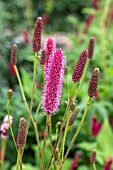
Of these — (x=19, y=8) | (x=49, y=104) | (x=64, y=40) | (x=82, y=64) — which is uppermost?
(x=19, y=8)

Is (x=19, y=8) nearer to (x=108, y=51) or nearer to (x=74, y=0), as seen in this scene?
(x=74, y=0)

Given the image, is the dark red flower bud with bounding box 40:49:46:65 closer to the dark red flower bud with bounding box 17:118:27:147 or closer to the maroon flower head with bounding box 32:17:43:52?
the maroon flower head with bounding box 32:17:43:52

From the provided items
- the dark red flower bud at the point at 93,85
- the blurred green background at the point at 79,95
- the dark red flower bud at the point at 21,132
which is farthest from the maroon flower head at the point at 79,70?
the blurred green background at the point at 79,95

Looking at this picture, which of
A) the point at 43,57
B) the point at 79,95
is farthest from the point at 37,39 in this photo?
the point at 79,95

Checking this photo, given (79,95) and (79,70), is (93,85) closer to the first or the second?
(79,70)

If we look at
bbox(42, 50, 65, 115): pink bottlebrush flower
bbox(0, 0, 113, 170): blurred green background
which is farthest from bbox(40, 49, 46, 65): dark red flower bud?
bbox(0, 0, 113, 170): blurred green background

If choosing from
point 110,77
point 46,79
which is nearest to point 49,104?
point 46,79

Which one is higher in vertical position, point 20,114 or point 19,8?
point 19,8

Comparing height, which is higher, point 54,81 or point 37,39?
point 37,39
